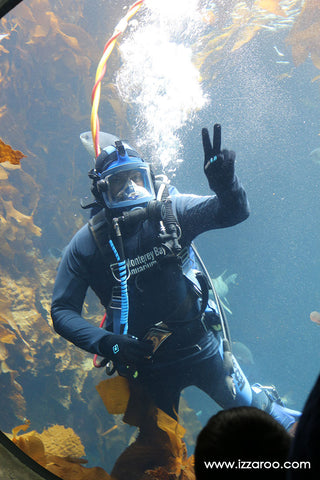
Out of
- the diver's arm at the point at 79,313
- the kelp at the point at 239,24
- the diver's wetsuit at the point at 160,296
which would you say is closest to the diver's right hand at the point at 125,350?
the diver's arm at the point at 79,313

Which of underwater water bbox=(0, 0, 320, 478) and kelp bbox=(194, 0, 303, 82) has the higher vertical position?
kelp bbox=(194, 0, 303, 82)

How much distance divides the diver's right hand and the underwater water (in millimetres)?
2898

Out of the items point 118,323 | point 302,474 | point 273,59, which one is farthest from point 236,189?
point 273,59

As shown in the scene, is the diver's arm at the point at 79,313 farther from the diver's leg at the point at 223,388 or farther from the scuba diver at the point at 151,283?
the diver's leg at the point at 223,388

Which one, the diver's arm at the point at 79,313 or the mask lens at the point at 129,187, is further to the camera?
the mask lens at the point at 129,187

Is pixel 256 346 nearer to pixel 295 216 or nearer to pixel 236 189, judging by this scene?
pixel 295 216

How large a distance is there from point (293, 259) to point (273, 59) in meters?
34.1

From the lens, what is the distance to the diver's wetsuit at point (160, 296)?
2.52m

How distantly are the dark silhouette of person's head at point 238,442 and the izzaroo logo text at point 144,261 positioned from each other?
1.82 meters

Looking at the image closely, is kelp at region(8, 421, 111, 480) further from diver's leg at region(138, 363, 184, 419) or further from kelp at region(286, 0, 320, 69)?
kelp at region(286, 0, 320, 69)

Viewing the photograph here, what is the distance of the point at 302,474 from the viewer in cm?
51

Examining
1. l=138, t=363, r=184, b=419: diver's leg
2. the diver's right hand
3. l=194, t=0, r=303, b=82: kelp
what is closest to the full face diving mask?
the diver's right hand

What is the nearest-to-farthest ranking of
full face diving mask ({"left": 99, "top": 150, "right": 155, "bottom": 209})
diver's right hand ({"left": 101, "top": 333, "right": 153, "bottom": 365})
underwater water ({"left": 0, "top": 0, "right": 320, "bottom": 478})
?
diver's right hand ({"left": 101, "top": 333, "right": 153, "bottom": 365})
full face diving mask ({"left": 99, "top": 150, "right": 155, "bottom": 209})
underwater water ({"left": 0, "top": 0, "right": 320, "bottom": 478})

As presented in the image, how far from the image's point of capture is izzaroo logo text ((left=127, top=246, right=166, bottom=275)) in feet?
8.22
